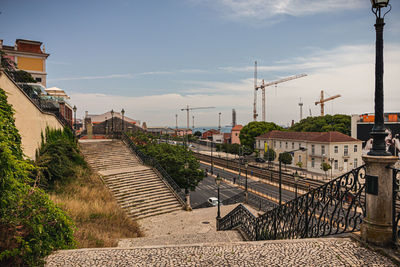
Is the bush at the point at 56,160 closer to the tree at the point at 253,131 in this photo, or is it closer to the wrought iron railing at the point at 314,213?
the wrought iron railing at the point at 314,213

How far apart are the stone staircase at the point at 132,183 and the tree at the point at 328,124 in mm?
58432

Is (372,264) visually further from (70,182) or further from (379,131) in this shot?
(70,182)

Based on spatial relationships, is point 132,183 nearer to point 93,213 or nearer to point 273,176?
point 93,213

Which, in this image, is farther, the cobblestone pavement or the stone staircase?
the stone staircase

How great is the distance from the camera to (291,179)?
138 feet

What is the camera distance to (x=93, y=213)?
43.0 feet

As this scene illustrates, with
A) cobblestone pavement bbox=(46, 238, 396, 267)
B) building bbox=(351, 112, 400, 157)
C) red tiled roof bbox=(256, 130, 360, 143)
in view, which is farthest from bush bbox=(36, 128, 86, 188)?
building bbox=(351, 112, 400, 157)

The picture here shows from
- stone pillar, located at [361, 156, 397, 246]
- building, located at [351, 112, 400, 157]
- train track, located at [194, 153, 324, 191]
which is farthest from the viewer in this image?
building, located at [351, 112, 400, 157]

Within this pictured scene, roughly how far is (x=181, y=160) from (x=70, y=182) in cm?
1141

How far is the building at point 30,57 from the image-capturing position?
3756 centimetres

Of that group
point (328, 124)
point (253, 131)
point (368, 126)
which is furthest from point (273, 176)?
point (328, 124)

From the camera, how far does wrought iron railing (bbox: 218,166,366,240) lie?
17.6 feet

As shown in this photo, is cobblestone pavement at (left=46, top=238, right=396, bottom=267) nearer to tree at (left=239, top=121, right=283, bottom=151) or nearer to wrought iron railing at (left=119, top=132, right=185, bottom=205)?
wrought iron railing at (left=119, top=132, right=185, bottom=205)

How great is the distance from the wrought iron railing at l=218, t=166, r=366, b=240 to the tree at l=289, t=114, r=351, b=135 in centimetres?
6306
